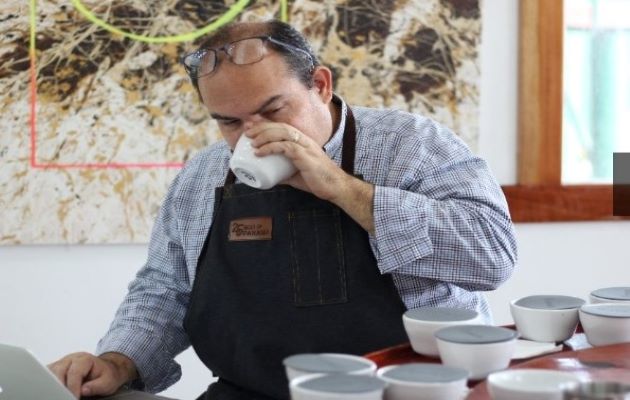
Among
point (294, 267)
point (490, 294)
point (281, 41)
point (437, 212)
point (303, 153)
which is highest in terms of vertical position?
point (281, 41)

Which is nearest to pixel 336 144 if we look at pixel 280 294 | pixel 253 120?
pixel 253 120

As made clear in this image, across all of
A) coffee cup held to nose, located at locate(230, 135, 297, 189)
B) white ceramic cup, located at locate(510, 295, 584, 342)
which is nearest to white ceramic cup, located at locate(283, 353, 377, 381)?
white ceramic cup, located at locate(510, 295, 584, 342)

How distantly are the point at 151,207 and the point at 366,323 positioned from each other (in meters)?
1.39

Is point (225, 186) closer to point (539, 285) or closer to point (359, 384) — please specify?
point (359, 384)

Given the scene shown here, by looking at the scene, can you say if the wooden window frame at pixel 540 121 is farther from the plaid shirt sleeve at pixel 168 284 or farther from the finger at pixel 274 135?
the finger at pixel 274 135

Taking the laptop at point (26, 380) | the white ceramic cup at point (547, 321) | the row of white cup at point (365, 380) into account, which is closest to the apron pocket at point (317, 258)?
the white ceramic cup at point (547, 321)

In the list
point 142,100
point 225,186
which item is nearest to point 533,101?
point 142,100

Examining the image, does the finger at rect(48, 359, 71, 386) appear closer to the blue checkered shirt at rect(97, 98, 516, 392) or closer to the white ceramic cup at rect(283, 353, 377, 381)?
the blue checkered shirt at rect(97, 98, 516, 392)

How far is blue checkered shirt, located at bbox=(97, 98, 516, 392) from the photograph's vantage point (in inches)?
75.8

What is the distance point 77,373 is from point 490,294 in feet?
5.91

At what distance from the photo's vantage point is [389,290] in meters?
1.98

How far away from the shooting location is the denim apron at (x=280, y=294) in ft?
6.40

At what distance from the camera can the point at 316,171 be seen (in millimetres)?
1861

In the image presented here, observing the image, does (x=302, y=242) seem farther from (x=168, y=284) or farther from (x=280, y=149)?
(x=168, y=284)
